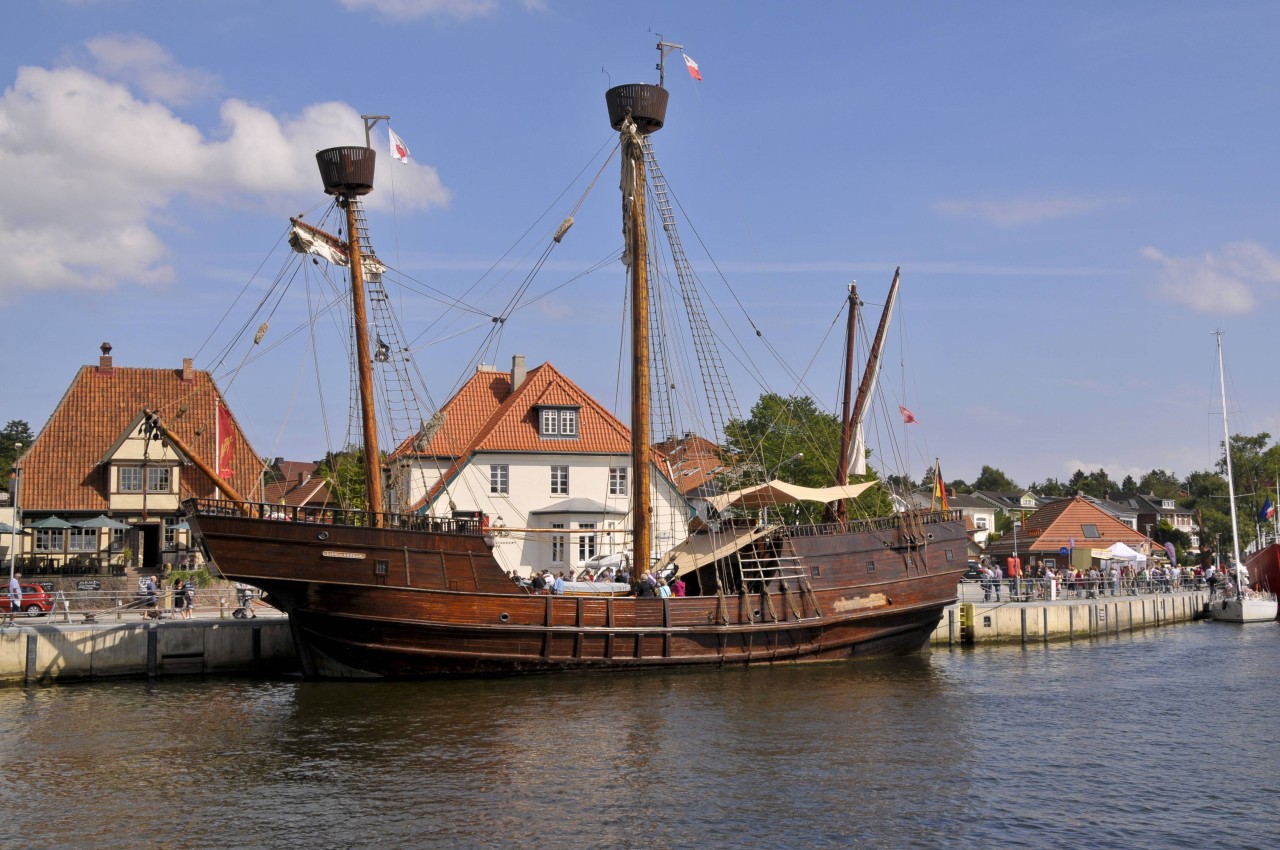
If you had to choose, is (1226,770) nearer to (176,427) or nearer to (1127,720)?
(1127,720)

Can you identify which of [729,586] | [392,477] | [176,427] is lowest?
[729,586]

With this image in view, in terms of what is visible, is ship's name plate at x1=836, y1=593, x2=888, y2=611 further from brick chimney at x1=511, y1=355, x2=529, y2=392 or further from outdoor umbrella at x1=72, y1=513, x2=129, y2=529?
outdoor umbrella at x1=72, y1=513, x2=129, y2=529

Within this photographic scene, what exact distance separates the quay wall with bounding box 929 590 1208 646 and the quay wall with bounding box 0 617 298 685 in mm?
19233

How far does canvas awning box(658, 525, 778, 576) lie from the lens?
29453 millimetres

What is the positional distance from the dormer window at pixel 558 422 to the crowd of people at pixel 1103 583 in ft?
53.0

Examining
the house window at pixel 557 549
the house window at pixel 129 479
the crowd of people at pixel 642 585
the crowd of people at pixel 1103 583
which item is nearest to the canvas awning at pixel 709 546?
the crowd of people at pixel 642 585

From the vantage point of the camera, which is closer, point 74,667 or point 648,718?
point 648,718

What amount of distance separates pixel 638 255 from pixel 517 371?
19.3 metres

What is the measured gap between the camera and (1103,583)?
45.0 m

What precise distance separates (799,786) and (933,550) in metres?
16.0

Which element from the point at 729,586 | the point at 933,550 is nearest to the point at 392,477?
the point at 729,586

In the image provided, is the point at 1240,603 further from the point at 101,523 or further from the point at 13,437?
the point at 13,437

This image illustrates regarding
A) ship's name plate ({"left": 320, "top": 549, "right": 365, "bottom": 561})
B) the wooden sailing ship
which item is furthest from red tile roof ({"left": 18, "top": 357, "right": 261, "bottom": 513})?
ship's name plate ({"left": 320, "top": 549, "right": 365, "bottom": 561})

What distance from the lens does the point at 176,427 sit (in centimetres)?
4775
